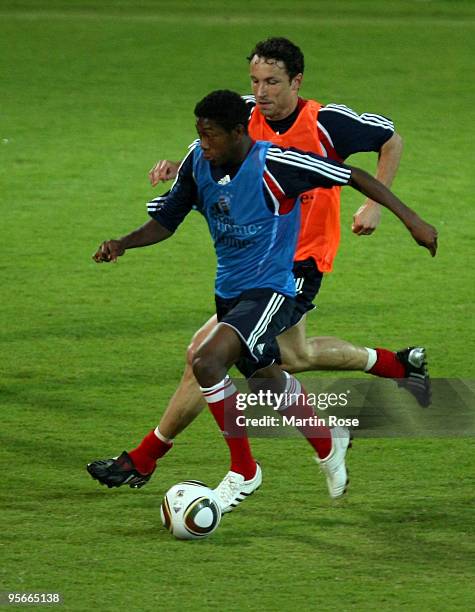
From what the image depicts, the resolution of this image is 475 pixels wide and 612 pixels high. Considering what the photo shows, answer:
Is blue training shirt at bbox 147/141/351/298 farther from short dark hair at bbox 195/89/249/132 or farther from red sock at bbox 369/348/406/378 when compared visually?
red sock at bbox 369/348/406/378

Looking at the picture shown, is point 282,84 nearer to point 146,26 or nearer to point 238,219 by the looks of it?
point 238,219

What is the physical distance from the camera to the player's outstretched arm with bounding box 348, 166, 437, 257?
5793mm

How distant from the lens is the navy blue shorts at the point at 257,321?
5781mm

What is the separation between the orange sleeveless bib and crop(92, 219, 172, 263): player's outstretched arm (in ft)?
2.82

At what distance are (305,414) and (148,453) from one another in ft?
2.14

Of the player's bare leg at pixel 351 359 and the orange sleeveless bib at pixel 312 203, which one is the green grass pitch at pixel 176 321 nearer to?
the player's bare leg at pixel 351 359

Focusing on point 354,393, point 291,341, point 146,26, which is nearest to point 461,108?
point 146,26

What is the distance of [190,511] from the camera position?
552 centimetres

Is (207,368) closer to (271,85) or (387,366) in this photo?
(271,85)

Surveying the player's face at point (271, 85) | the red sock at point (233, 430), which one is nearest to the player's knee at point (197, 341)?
the red sock at point (233, 430)

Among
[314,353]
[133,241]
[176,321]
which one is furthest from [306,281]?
[176,321]

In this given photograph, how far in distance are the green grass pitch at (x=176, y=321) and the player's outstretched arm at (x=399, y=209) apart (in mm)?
1052

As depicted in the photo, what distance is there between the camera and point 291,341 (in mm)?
6594

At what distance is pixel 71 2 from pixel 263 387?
15692 millimetres
